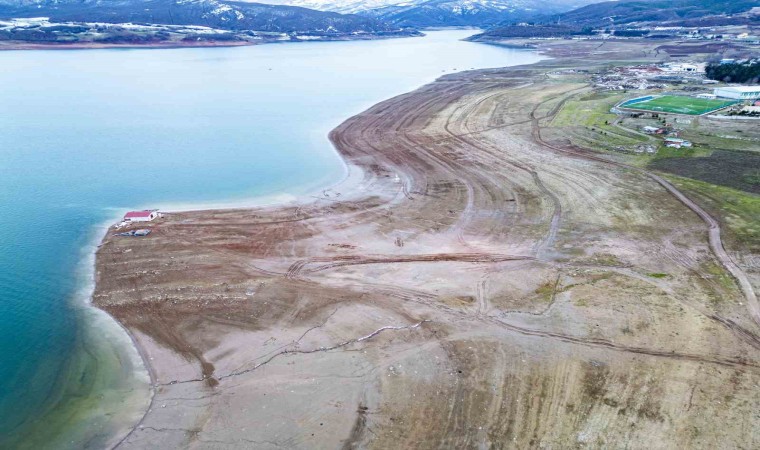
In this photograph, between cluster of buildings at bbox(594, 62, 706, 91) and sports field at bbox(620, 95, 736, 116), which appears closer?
sports field at bbox(620, 95, 736, 116)

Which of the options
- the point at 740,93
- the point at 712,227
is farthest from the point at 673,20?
the point at 712,227

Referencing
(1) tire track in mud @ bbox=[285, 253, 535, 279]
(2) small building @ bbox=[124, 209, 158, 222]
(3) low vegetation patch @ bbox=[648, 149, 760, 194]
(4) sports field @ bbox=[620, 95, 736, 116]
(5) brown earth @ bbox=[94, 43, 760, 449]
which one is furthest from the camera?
(4) sports field @ bbox=[620, 95, 736, 116]

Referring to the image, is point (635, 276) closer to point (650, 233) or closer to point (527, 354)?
point (650, 233)

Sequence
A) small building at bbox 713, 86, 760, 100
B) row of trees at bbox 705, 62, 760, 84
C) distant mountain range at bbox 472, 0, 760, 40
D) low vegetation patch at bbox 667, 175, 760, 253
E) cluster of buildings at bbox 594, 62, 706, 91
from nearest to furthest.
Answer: low vegetation patch at bbox 667, 175, 760, 253 < small building at bbox 713, 86, 760, 100 < row of trees at bbox 705, 62, 760, 84 < cluster of buildings at bbox 594, 62, 706, 91 < distant mountain range at bbox 472, 0, 760, 40

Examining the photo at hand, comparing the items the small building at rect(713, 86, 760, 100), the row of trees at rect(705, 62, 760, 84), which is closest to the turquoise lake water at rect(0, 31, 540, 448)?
the small building at rect(713, 86, 760, 100)

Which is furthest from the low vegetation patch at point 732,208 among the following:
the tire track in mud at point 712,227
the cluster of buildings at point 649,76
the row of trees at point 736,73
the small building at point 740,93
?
the row of trees at point 736,73

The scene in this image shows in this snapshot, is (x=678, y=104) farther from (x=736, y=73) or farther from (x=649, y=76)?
(x=649, y=76)

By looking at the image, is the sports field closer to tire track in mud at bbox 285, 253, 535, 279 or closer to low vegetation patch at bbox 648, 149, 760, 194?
low vegetation patch at bbox 648, 149, 760, 194
